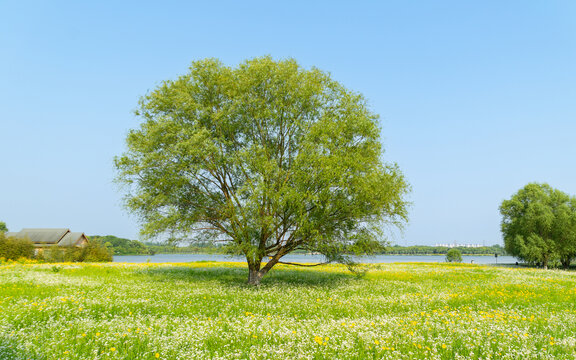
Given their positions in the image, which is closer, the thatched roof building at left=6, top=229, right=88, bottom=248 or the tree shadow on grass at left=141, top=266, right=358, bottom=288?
the tree shadow on grass at left=141, top=266, right=358, bottom=288

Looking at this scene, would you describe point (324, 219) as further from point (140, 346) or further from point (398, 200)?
point (140, 346)

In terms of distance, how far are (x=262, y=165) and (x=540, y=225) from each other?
55.6 meters

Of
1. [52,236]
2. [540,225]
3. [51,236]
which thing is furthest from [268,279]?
[51,236]

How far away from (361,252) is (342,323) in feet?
32.8

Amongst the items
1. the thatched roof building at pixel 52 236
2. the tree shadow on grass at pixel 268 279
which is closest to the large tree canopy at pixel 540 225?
the tree shadow on grass at pixel 268 279

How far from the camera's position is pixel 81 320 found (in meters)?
10.5

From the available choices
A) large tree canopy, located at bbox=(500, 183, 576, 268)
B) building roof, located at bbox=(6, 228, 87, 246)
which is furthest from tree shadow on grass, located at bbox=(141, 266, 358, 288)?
building roof, located at bbox=(6, 228, 87, 246)

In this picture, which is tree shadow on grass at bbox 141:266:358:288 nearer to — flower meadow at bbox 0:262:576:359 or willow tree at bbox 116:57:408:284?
willow tree at bbox 116:57:408:284

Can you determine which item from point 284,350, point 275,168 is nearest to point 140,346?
point 284,350

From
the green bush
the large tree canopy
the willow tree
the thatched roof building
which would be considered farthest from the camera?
the thatched roof building

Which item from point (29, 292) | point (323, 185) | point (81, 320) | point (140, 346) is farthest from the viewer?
point (323, 185)

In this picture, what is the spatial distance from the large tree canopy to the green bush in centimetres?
7934

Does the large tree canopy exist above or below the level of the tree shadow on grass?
above

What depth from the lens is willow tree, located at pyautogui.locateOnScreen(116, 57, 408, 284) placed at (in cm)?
1925
